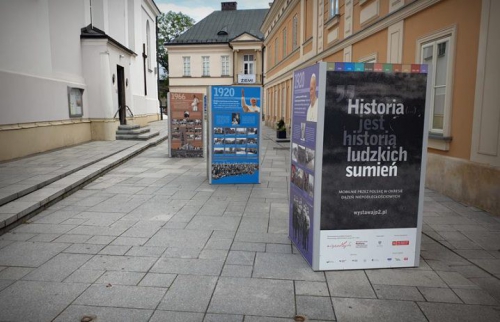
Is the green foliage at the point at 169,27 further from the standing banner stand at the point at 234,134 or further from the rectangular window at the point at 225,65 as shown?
the standing banner stand at the point at 234,134

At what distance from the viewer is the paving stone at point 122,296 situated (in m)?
3.26

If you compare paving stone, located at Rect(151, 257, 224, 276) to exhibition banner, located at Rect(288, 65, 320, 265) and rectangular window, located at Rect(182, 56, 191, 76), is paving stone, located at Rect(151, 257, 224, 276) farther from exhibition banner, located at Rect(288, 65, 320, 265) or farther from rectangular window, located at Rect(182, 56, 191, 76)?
rectangular window, located at Rect(182, 56, 191, 76)

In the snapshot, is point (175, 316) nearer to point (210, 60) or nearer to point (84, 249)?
point (84, 249)

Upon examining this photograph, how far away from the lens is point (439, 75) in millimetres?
7617

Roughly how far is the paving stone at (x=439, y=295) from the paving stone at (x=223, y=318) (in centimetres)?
164

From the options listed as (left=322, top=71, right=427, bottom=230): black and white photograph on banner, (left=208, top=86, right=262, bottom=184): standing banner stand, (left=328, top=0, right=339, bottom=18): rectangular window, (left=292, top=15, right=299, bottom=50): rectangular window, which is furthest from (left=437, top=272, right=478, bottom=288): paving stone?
(left=292, top=15, right=299, bottom=50): rectangular window

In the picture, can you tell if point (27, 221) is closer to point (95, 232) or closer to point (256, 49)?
point (95, 232)

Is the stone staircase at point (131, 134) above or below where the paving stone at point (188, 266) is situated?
above

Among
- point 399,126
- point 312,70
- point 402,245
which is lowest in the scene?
point 402,245

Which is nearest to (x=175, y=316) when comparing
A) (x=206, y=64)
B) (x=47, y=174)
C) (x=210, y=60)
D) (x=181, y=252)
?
(x=181, y=252)

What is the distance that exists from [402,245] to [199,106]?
9177 millimetres

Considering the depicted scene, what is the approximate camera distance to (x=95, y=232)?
516cm

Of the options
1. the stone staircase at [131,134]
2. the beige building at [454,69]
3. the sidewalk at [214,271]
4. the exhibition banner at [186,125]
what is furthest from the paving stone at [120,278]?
the stone staircase at [131,134]

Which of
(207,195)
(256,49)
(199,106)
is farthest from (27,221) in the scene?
(256,49)
